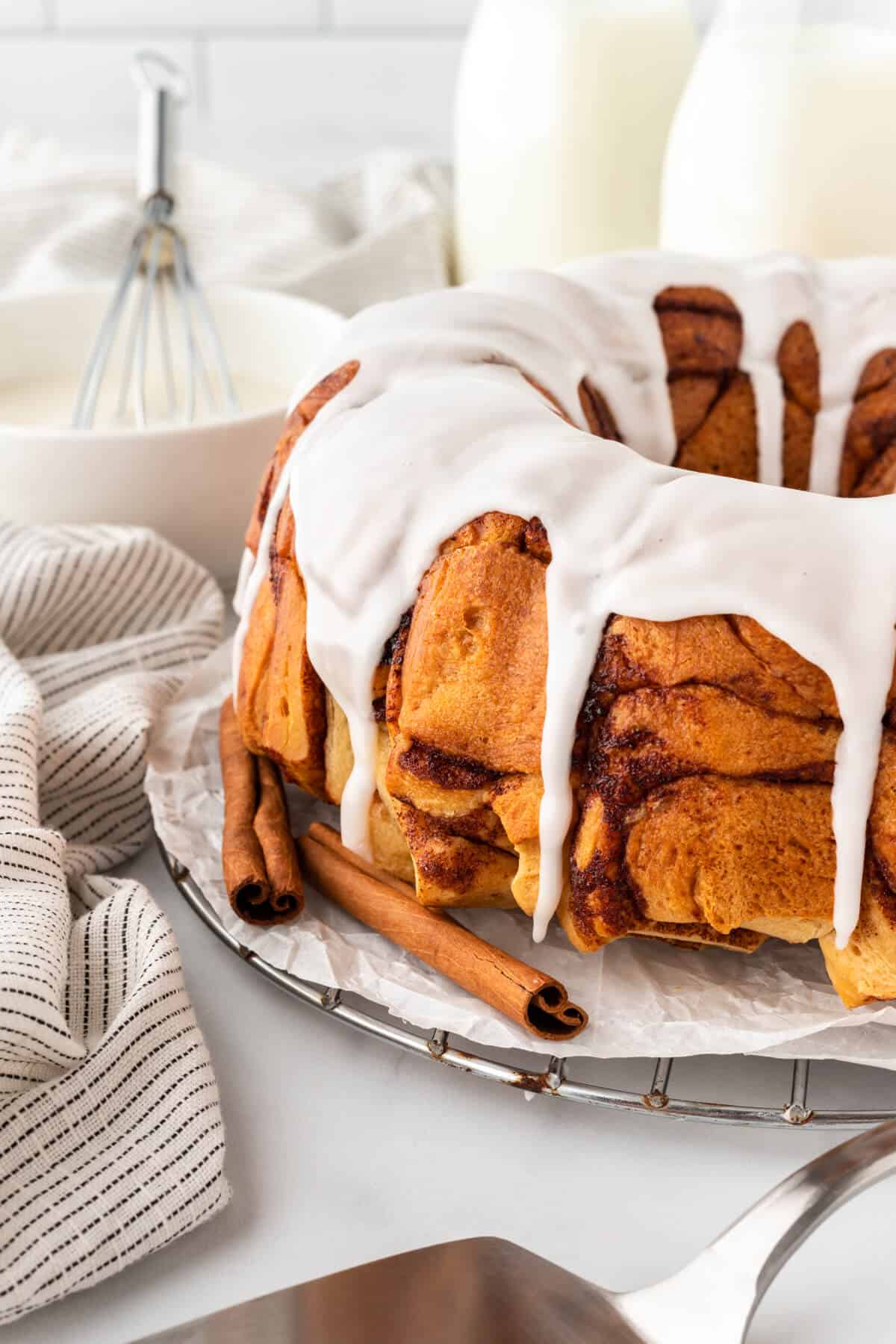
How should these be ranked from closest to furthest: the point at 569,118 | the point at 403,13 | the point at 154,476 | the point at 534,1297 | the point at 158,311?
the point at 534,1297, the point at 154,476, the point at 158,311, the point at 569,118, the point at 403,13

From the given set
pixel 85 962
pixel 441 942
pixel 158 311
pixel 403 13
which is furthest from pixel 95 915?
pixel 403 13

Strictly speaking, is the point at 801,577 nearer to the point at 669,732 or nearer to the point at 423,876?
the point at 669,732

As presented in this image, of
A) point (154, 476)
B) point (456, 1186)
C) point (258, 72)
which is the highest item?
point (258, 72)

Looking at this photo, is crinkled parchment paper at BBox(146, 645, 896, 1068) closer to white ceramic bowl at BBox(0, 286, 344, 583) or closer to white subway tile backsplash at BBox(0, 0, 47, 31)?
white ceramic bowl at BBox(0, 286, 344, 583)

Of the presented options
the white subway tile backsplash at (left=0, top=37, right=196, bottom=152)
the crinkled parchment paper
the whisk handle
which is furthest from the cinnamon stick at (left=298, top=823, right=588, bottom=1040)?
the white subway tile backsplash at (left=0, top=37, right=196, bottom=152)

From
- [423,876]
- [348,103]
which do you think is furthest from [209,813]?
[348,103]

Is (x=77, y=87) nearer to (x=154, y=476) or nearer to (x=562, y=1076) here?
(x=154, y=476)

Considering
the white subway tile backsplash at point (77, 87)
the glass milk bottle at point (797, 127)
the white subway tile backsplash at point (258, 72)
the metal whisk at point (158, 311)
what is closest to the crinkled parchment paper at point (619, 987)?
the metal whisk at point (158, 311)
